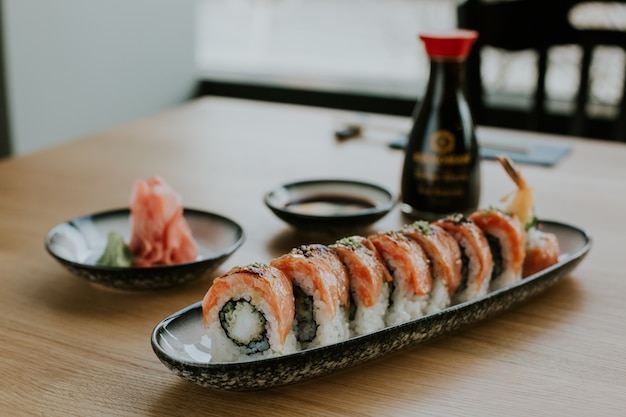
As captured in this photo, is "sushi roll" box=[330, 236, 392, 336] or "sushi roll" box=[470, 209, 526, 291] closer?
"sushi roll" box=[330, 236, 392, 336]

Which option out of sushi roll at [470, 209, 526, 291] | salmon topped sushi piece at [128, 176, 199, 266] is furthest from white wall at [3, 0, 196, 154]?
sushi roll at [470, 209, 526, 291]

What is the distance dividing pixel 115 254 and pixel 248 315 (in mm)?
404

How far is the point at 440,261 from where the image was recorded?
964 mm

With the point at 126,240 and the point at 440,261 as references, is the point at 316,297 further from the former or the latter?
the point at 126,240

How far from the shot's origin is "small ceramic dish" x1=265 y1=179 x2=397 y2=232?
50.9 inches

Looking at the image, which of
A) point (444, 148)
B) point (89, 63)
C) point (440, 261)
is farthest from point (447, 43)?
point (89, 63)

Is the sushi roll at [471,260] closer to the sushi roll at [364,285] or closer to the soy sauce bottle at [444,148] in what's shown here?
the sushi roll at [364,285]

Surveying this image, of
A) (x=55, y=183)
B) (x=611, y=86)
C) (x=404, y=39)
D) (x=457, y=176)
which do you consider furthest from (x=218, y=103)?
(x=611, y=86)

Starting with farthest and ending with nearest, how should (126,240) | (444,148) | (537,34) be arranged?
(537,34) < (444,148) < (126,240)

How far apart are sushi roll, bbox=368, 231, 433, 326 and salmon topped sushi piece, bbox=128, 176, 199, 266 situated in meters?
0.36

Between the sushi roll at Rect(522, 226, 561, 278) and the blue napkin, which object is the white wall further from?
the sushi roll at Rect(522, 226, 561, 278)

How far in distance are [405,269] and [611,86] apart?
110 inches

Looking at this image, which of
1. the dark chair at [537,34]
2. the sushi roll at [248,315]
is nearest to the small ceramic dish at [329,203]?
the sushi roll at [248,315]

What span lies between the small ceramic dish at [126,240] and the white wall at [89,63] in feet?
7.04
